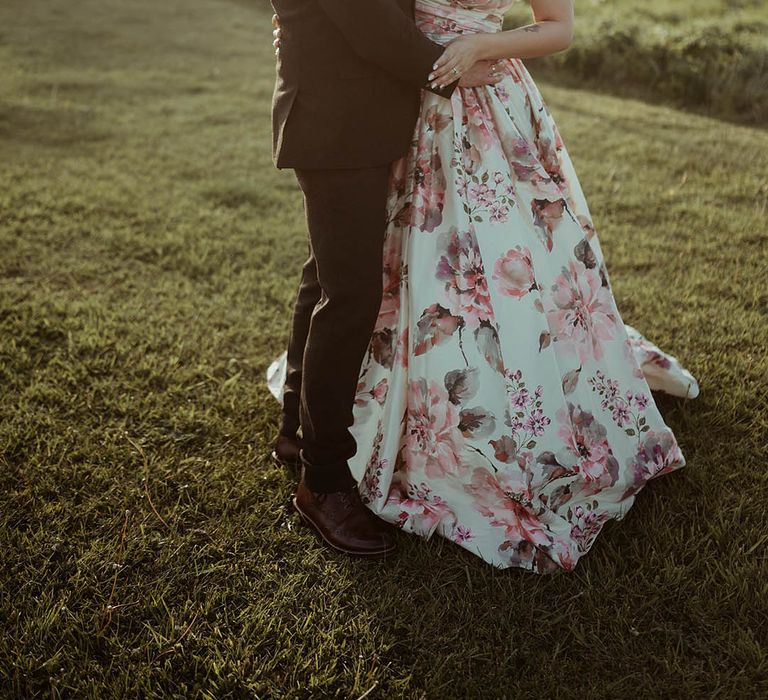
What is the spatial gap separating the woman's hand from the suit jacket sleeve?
0.07 ft

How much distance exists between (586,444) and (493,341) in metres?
0.47

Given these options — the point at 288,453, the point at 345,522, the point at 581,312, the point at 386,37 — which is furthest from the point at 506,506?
the point at 386,37

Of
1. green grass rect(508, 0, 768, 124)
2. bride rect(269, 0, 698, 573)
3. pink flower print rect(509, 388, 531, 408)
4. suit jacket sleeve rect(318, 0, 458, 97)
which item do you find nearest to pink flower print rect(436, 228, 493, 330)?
bride rect(269, 0, 698, 573)

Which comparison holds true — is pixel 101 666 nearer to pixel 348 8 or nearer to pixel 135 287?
pixel 348 8

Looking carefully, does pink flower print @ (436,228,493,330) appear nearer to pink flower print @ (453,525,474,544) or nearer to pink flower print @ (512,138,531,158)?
pink flower print @ (512,138,531,158)

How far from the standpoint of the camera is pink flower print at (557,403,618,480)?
2238 millimetres

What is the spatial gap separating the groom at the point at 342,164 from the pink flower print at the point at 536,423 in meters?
0.53

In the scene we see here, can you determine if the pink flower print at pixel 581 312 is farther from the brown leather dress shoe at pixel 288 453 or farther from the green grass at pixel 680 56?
the green grass at pixel 680 56

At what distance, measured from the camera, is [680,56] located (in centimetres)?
752

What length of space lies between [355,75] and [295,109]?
0.58 feet

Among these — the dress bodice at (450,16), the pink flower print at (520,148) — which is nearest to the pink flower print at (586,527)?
the pink flower print at (520,148)

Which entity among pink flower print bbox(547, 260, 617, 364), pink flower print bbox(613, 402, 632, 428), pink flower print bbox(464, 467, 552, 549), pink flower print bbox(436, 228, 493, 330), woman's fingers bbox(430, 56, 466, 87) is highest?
woman's fingers bbox(430, 56, 466, 87)

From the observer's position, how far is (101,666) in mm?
1852

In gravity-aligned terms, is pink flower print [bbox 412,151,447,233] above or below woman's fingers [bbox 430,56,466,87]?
below
